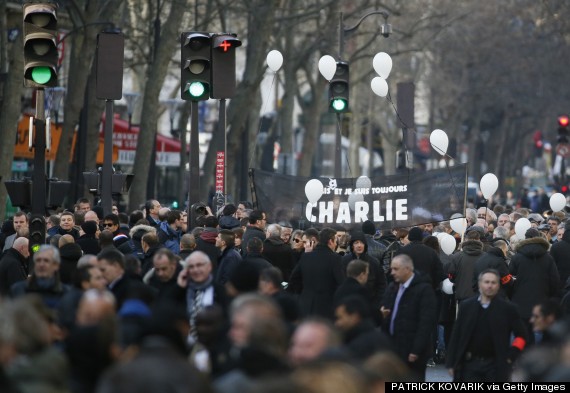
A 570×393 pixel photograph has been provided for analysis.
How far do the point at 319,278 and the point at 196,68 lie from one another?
11.5 ft

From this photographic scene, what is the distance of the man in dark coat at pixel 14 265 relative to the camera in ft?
49.5

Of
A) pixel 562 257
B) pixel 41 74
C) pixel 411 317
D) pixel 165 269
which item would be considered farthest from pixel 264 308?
pixel 562 257

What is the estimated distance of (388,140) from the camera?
6844 cm

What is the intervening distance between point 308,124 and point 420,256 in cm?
2941

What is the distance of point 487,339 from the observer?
12.7 metres

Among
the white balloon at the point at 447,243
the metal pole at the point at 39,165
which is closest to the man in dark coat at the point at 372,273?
the metal pole at the point at 39,165

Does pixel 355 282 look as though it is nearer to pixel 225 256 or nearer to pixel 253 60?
pixel 225 256

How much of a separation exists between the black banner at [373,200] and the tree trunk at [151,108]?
10.3m

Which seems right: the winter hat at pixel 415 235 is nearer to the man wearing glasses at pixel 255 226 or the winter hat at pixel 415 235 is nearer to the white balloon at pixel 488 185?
the man wearing glasses at pixel 255 226

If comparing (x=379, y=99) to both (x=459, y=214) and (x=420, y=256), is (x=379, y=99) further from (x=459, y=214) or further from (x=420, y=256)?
(x=420, y=256)

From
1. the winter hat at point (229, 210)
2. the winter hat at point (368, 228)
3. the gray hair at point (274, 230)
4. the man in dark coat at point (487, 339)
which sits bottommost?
the man in dark coat at point (487, 339)

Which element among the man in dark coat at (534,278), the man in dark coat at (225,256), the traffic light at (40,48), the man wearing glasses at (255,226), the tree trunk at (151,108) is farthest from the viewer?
the tree trunk at (151,108)

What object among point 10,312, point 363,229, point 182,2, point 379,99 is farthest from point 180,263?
point 379,99

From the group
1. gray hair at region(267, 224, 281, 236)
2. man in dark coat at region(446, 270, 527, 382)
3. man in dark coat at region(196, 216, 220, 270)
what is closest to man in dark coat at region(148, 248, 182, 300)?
man in dark coat at region(446, 270, 527, 382)
